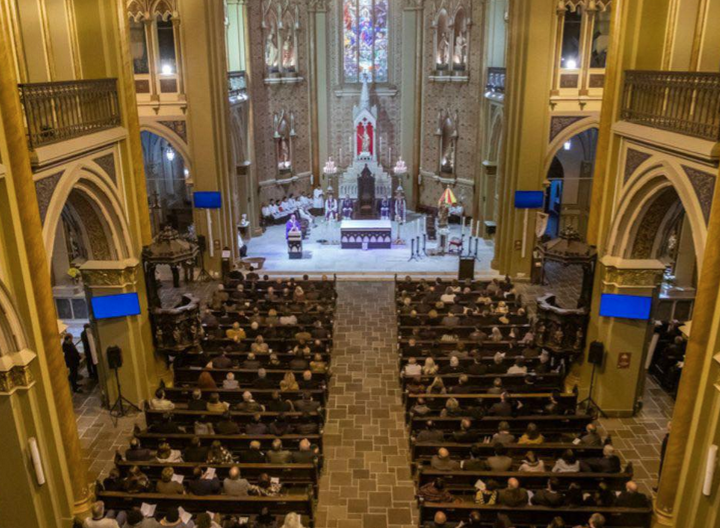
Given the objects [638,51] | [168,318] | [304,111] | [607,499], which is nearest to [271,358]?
[168,318]

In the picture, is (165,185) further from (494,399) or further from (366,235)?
(494,399)

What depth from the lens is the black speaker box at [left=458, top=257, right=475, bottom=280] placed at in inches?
787

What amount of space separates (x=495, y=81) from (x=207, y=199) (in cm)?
1157

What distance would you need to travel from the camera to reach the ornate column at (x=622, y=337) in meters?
12.5

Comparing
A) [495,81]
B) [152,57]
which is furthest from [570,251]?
[152,57]

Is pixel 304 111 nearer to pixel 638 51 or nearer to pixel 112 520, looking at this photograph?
pixel 638 51

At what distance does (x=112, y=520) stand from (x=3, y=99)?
6.09m

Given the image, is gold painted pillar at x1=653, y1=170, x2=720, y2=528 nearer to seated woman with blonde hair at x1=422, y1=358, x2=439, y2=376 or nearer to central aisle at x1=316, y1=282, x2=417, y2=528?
central aisle at x1=316, y1=282, x2=417, y2=528

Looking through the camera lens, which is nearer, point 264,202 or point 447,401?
point 447,401

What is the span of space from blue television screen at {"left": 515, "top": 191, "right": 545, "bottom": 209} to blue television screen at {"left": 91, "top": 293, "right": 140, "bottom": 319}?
12564 millimetres

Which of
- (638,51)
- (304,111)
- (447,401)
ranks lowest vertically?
(447,401)

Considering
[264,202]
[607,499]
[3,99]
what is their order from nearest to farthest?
[3,99] → [607,499] → [264,202]

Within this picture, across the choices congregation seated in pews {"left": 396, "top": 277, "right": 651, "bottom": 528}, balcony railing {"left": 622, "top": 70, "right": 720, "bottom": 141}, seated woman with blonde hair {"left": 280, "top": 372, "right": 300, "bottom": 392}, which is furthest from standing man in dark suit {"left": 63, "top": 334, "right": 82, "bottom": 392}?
balcony railing {"left": 622, "top": 70, "right": 720, "bottom": 141}

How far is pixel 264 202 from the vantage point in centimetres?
2805
